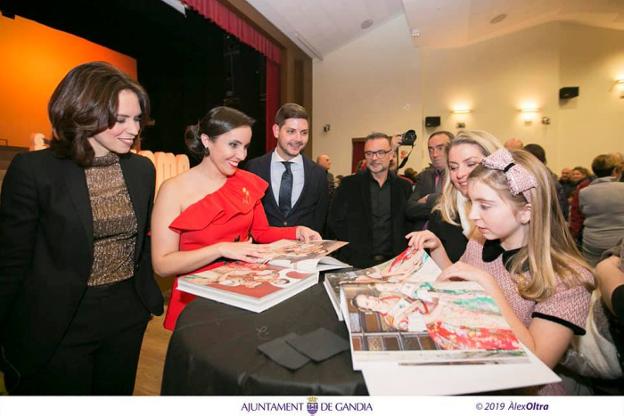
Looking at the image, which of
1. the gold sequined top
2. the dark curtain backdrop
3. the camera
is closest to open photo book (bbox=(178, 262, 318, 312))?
the gold sequined top

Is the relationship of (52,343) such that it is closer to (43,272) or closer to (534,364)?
(43,272)

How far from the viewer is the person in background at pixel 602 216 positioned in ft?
9.32

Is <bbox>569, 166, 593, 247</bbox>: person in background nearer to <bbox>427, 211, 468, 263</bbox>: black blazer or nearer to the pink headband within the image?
<bbox>427, 211, 468, 263</bbox>: black blazer

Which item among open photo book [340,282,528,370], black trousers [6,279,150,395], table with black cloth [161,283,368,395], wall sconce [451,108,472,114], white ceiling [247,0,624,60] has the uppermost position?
white ceiling [247,0,624,60]

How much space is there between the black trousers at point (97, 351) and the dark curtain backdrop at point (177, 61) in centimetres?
493

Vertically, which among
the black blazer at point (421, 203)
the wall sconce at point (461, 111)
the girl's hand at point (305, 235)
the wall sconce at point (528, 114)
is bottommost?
the girl's hand at point (305, 235)

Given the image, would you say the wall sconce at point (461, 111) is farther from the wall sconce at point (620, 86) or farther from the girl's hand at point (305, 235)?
the girl's hand at point (305, 235)

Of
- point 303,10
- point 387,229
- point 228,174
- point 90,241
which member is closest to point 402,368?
point 90,241

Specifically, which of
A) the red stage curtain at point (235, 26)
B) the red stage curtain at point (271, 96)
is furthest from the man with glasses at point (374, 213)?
the red stage curtain at point (271, 96)

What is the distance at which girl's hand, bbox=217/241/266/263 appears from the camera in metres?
1.21

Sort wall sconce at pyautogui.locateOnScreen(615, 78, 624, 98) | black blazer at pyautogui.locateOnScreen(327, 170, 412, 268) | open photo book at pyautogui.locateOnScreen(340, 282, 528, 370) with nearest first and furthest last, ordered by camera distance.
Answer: open photo book at pyautogui.locateOnScreen(340, 282, 528, 370)
black blazer at pyautogui.locateOnScreen(327, 170, 412, 268)
wall sconce at pyautogui.locateOnScreen(615, 78, 624, 98)

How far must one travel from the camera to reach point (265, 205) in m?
2.30

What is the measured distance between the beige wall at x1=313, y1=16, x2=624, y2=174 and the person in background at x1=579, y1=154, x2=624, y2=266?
5.61 m

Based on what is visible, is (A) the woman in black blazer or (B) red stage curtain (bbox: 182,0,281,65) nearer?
(A) the woman in black blazer
